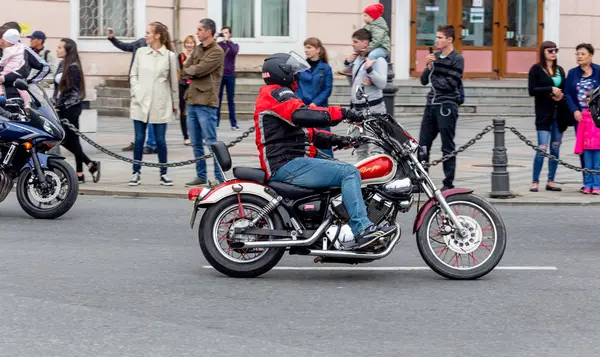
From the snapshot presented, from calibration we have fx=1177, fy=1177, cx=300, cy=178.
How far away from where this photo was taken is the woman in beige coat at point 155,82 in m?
13.4

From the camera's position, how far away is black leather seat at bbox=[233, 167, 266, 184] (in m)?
8.23

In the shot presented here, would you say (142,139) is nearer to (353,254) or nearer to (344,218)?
(344,218)

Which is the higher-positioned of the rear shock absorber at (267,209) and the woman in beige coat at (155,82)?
the woman in beige coat at (155,82)

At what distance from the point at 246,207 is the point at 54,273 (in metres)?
1.46

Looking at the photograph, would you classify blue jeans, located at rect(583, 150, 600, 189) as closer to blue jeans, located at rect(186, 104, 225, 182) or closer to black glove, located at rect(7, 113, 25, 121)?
blue jeans, located at rect(186, 104, 225, 182)

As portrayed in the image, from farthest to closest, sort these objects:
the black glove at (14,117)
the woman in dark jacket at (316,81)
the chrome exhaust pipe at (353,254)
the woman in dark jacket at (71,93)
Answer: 1. the woman in dark jacket at (316,81)
2. the woman in dark jacket at (71,93)
3. the black glove at (14,117)
4. the chrome exhaust pipe at (353,254)

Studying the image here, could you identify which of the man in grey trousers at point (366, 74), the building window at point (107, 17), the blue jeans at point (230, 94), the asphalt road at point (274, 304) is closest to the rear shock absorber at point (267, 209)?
the asphalt road at point (274, 304)

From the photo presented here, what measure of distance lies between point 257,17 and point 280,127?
57.0 feet

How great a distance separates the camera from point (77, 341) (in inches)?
249

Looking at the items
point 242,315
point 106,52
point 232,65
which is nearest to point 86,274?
point 242,315

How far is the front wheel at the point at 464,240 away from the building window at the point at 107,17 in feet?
56.3

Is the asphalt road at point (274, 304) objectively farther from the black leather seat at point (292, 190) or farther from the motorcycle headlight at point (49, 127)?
the motorcycle headlight at point (49, 127)

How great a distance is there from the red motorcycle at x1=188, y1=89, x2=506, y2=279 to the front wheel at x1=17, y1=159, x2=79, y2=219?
123 inches

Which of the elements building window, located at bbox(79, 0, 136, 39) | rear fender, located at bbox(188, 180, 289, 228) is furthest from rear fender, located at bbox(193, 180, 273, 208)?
building window, located at bbox(79, 0, 136, 39)
